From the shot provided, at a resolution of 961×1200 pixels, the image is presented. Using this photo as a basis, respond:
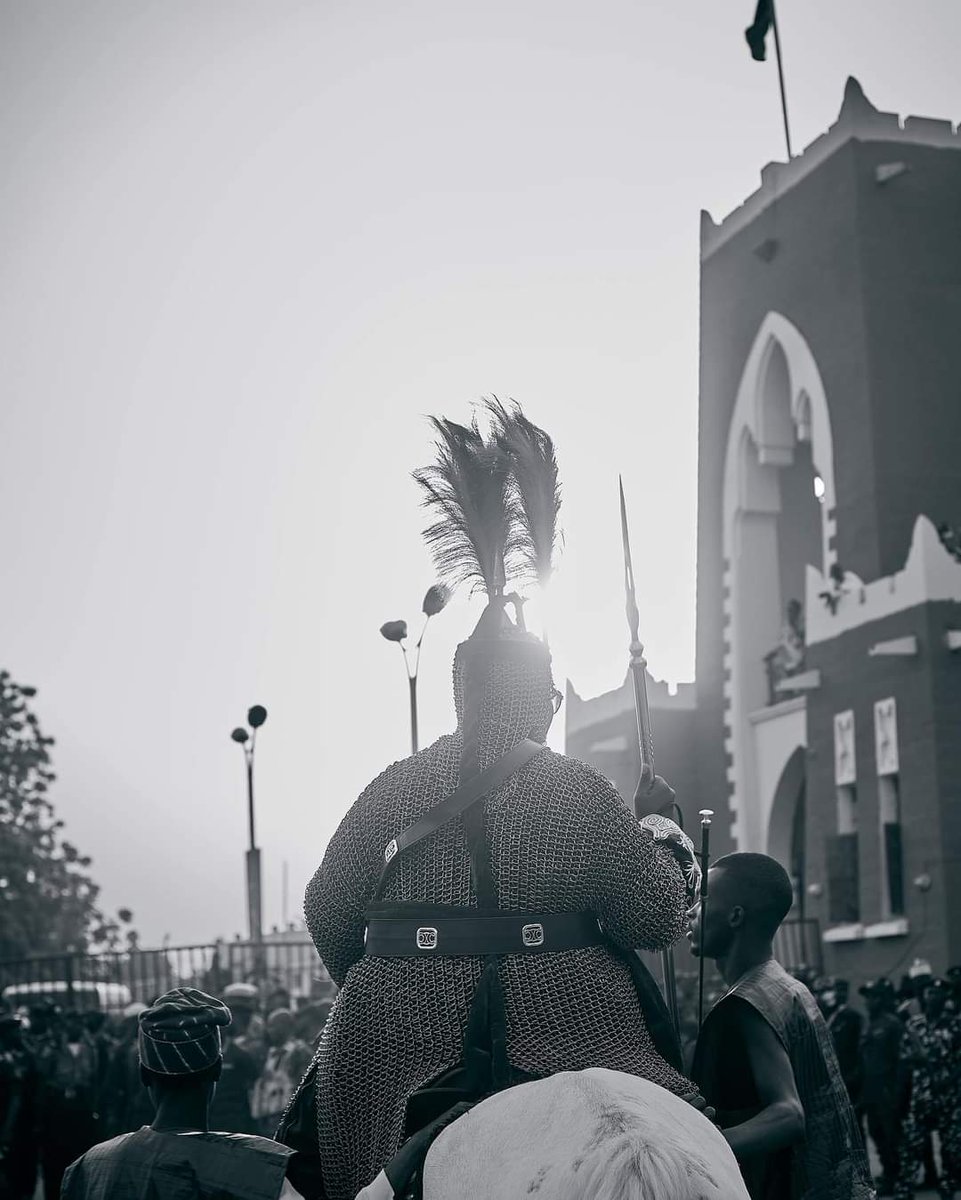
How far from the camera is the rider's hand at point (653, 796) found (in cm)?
488

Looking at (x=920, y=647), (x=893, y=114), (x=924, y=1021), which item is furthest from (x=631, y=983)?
(x=893, y=114)

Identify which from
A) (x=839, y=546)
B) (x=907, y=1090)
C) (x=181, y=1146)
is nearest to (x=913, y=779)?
(x=839, y=546)

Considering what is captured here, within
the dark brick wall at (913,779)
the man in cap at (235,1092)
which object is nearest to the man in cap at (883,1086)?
the man in cap at (235,1092)

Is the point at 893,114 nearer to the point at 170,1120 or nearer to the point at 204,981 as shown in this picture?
the point at 204,981

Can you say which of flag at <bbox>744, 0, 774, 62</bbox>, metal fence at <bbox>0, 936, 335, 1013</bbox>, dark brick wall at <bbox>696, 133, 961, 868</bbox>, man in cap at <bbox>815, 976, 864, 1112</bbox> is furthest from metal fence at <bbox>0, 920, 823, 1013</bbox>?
flag at <bbox>744, 0, 774, 62</bbox>

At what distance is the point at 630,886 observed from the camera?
4.24m

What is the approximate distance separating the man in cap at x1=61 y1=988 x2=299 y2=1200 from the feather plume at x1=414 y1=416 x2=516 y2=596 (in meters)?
1.34

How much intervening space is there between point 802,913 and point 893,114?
39.0 feet

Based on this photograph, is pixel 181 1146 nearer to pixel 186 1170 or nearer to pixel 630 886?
pixel 186 1170

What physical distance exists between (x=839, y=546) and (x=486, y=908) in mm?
21406

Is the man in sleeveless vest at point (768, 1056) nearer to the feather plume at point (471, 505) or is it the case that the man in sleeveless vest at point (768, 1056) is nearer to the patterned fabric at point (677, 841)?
the patterned fabric at point (677, 841)

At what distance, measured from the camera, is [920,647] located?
22047mm

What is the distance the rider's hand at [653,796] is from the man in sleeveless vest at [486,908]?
21cm

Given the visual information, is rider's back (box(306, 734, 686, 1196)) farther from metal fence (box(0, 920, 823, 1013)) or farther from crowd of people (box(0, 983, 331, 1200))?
metal fence (box(0, 920, 823, 1013))
